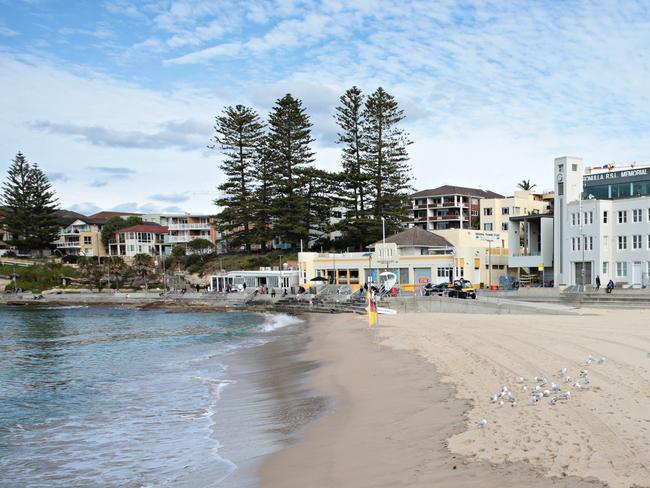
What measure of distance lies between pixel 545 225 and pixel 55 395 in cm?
4154

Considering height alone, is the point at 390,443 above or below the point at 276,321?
above

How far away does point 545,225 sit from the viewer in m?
48.8

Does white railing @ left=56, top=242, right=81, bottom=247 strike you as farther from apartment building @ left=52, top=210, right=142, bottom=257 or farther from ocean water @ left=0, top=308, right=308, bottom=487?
ocean water @ left=0, top=308, right=308, bottom=487

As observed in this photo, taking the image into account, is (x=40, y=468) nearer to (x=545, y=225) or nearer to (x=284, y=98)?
(x=545, y=225)

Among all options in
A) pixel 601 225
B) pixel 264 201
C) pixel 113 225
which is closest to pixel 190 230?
pixel 113 225

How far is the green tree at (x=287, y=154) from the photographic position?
225 feet

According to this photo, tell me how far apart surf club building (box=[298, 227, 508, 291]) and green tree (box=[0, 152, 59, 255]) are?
48.1 meters

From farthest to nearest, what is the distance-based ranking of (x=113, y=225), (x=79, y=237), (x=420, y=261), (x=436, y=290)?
(x=79, y=237) < (x=113, y=225) < (x=420, y=261) < (x=436, y=290)

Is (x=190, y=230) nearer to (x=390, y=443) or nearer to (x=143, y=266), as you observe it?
(x=143, y=266)

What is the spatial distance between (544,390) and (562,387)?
73cm

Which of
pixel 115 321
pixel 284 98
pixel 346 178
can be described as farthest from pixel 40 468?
pixel 284 98

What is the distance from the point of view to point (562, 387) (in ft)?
36.8

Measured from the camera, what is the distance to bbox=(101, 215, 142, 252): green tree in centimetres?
9869

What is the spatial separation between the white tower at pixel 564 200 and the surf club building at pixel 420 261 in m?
6.08
